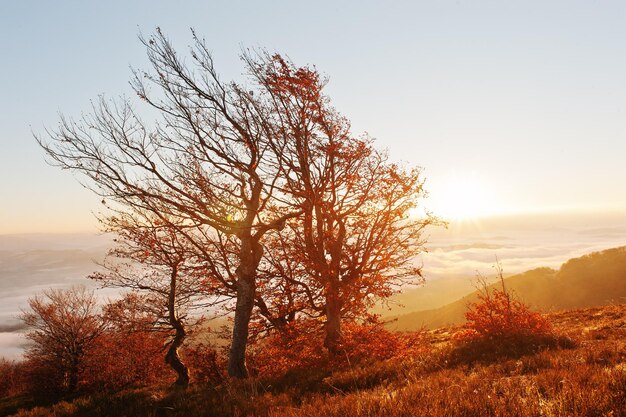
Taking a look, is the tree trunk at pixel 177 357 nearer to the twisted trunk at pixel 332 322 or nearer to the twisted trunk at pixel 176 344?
the twisted trunk at pixel 176 344

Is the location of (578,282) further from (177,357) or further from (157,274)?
(157,274)

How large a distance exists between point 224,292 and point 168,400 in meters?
5.06

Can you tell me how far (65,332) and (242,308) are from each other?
33302mm

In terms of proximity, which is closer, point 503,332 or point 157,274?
point 503,332

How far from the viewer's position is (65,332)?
34.6 m

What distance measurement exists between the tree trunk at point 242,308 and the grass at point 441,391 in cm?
218

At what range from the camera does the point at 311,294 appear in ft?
45.6

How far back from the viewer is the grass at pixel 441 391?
4.15 metres

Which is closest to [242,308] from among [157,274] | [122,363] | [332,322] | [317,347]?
[317,347]

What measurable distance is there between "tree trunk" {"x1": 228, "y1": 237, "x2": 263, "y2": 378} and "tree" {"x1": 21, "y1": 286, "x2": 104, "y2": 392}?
28081 mm

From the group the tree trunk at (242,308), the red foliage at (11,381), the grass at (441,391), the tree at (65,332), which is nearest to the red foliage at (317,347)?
the tree trunk at (242,308)

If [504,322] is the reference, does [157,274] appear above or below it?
above

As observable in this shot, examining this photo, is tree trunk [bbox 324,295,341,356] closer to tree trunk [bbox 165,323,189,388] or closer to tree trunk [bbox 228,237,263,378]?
tree trunk [bbox 228,237,263,378]

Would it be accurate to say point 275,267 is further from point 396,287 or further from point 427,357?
point 427,357
